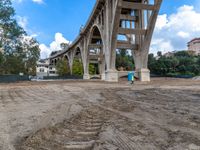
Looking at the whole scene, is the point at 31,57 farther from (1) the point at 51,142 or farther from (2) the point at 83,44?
(1) the point at 51,142

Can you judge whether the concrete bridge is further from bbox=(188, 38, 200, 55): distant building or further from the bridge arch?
bbox=(188, 38, 200, 55): distant building

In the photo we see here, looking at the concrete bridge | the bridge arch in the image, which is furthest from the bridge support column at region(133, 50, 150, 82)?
the bridge arch

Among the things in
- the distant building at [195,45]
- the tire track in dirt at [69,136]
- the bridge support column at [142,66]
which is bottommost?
the tire track in dirt at [69,136]

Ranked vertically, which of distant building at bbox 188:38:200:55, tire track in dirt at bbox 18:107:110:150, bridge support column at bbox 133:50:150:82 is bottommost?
tire track in dirt at bbox 18:107:110:150

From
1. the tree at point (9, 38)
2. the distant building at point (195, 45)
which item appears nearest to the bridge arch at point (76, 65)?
the tree at point (9, 38)

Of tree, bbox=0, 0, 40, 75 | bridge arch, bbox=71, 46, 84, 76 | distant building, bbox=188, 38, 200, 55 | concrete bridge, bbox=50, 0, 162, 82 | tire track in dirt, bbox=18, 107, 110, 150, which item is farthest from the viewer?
distant building, bbox=188, 38, 200, 55

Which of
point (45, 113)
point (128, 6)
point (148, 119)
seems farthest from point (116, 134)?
point (128, 6)

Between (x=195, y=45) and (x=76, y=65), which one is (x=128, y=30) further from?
(x=195, y=45)

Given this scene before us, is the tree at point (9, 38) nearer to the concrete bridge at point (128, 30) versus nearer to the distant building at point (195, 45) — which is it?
the concrete bridge at point (128, 30)

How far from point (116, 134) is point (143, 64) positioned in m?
28.1

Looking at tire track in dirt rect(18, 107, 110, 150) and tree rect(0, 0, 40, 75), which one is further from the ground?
tree rect(0, 0, 40, 75)

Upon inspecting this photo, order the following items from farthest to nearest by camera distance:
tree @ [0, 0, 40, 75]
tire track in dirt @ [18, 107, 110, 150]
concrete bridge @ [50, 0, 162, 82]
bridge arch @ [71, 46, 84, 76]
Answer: bridge arch @ [71, 46, 84, 76] < tree @ [0, 0, 40, 75] < concrete bridge @ [50, 0, 162, 82] < tire track in dirt @ [18, 107, 110, 150]

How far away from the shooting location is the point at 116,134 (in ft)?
14.6

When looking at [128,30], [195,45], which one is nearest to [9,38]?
[128,30]
